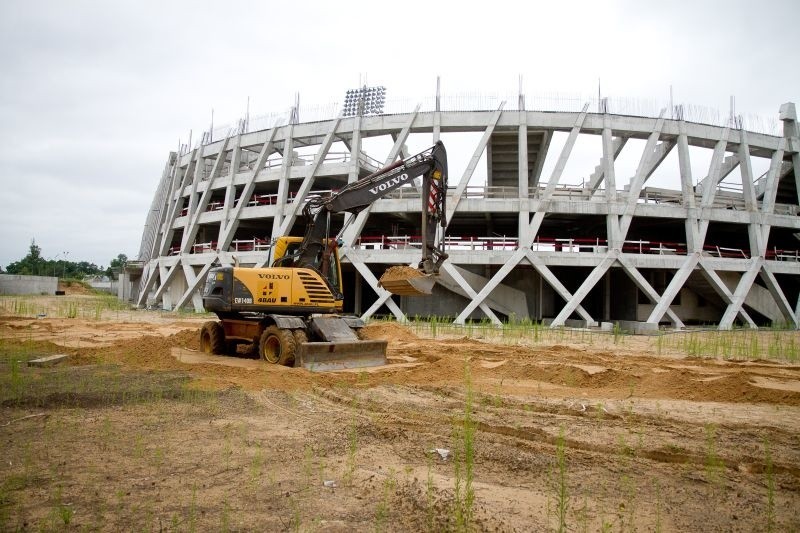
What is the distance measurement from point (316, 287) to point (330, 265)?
3.00ft

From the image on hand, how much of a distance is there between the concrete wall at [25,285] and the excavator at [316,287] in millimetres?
50268

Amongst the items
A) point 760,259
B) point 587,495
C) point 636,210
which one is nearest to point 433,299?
point 636,210

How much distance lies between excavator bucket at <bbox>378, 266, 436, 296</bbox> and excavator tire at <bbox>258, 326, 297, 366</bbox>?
2.22m

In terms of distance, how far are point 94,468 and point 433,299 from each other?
22.0 m

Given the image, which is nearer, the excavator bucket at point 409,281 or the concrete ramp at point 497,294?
the excavator bucket at point 409,281

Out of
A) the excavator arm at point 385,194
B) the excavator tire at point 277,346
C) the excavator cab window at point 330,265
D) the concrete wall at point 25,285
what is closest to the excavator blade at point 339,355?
the excavator tire at point 277,346

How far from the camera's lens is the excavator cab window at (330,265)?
1162cm

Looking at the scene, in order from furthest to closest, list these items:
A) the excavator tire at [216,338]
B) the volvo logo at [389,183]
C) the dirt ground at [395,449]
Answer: the excavator tire at [216,338] < the volvo logo at [389,183] < the dirt ground at [395,449]

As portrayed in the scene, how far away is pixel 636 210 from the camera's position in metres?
23.5

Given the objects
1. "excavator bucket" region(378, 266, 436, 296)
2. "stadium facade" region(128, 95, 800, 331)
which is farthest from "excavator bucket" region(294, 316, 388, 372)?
"stadium facade" region(128, 95, 800, 331)

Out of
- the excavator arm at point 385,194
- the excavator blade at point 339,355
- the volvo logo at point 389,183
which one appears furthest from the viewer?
the volvo logo at point 389,183

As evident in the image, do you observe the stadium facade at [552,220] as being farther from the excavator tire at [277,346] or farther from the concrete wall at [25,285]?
the concrete wall at [25,285]

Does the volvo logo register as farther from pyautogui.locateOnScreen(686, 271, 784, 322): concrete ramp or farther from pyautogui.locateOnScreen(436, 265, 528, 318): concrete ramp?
pyautogui.locateOnScreen(686, 271, 784, 322): concrete ramp

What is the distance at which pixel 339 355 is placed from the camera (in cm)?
1043
